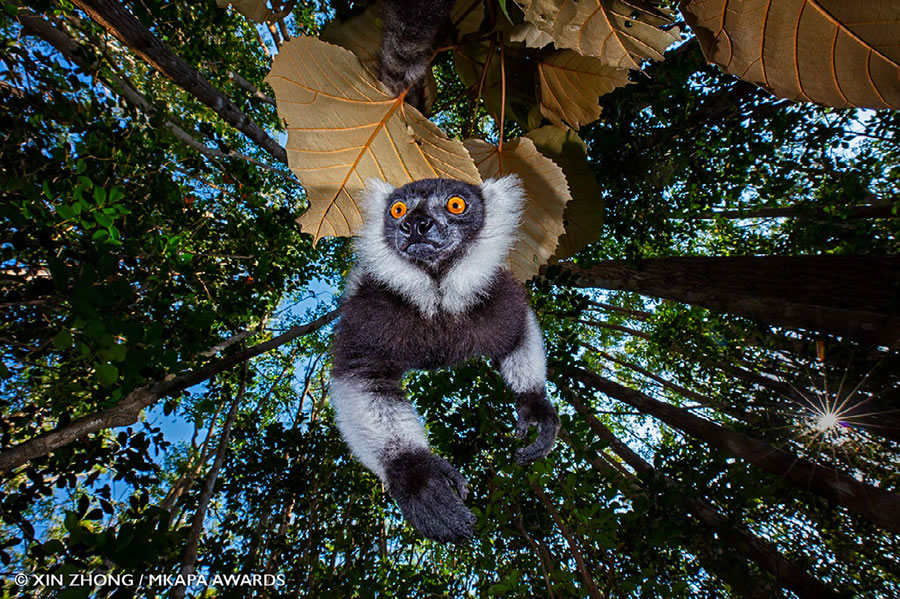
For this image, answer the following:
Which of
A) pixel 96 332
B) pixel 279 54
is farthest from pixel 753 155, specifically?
pixel 96 332

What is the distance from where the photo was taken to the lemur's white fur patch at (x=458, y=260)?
1.46 meters

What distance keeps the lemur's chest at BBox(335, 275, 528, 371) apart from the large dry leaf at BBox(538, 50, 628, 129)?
91cm

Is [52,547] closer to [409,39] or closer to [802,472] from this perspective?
[409,39]

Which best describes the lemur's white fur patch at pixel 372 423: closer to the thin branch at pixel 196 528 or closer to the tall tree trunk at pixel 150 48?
the tall tree trunk at pixel 150 48

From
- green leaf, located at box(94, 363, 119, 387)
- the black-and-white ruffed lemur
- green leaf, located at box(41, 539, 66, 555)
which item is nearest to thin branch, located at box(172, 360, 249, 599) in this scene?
green leaf, located at box(41, 539, 66, 555)

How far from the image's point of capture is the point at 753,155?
133 inches

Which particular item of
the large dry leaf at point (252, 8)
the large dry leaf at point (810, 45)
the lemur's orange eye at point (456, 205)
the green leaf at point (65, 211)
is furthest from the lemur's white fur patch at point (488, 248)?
the green leaf at point (65, 211)

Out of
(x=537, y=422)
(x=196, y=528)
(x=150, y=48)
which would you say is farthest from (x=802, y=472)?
(x=150, y=48)

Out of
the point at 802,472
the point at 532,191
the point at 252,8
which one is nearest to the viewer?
the point at 252,8

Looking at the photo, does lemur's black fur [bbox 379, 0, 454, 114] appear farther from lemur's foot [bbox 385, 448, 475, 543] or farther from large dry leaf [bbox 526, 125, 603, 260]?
lemur's foot [bbox 385, 448, 475, 543]

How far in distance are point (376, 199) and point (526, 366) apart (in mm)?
1050

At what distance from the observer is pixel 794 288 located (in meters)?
3.56

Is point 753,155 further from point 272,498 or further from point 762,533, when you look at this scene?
point 272,498

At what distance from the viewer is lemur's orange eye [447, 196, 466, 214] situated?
4.74 ft
